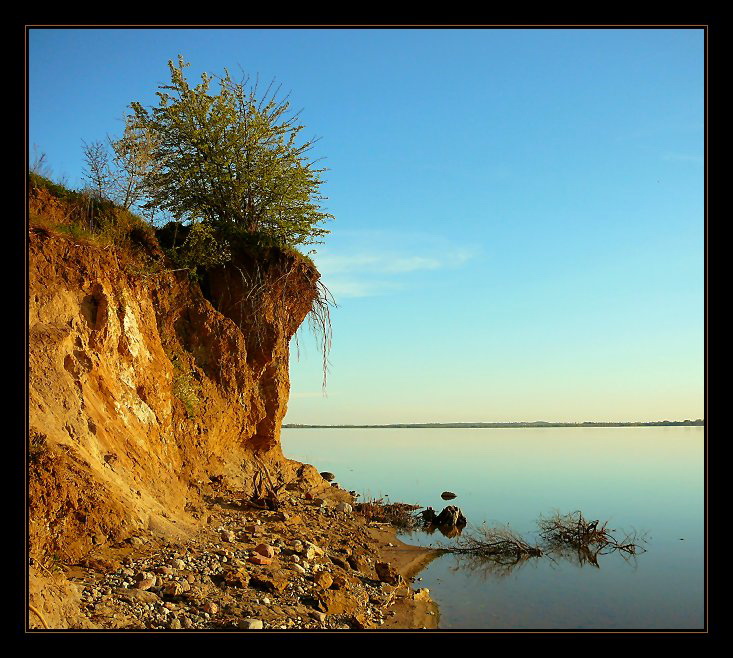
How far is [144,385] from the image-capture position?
12.2m

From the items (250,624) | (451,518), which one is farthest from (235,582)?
(451,518)

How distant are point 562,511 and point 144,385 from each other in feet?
53.1

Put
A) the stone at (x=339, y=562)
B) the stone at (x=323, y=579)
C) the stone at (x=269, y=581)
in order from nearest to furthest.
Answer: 1. the stone at (x=269, y=581)
2. the stone at (x=323, y=579)
3. the stone at (x=339, y=562)

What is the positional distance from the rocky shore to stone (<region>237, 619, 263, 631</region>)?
0.01 meters

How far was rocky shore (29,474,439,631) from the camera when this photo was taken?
22.4 ft

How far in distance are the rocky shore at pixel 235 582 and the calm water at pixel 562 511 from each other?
66.7 inches

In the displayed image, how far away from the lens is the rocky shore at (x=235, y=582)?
6840 millimetres

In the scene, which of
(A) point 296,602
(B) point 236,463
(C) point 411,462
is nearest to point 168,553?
(A) point 296,602

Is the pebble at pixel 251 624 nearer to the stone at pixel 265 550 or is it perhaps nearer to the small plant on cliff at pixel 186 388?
the stone at pixel 265 550

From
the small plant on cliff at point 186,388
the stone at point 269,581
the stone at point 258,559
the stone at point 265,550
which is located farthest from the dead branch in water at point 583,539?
the small plant on cliff at point 186,388

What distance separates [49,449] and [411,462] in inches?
1295

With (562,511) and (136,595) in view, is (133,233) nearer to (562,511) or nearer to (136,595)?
(136,595)

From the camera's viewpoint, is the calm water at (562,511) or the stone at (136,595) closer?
the stone at (136,595)

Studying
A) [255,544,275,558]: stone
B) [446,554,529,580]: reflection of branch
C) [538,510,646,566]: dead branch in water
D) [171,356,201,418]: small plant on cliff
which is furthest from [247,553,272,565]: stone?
[538,510,646,566]: dead branch in water
